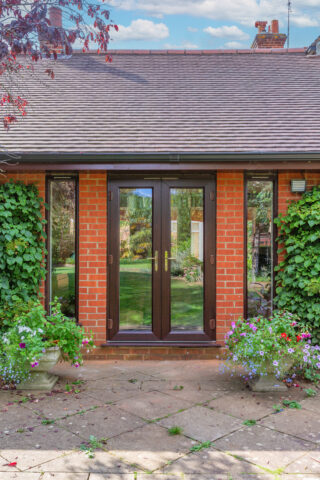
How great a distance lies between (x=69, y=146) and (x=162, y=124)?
4.74 feet

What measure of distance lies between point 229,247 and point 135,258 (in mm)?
1275

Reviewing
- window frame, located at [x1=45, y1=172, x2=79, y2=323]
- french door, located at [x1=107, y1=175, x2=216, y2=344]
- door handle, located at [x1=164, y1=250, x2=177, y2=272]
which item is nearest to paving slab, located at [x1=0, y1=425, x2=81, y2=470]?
french door, located at [x1=107, y1=175, x2=216, y2=344]

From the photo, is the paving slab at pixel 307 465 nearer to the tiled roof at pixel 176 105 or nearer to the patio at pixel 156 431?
the patio at pixel 156 431

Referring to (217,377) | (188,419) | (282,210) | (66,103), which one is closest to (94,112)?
(66,103)

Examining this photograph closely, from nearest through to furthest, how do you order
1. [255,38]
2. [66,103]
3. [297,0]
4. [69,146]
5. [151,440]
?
1. [151,440]
2. [69,146]
3. [66,103]
4. [255,38]
5. [297,0]

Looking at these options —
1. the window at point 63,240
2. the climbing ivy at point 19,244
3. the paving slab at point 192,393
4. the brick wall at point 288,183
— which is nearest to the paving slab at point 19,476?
the paving slab at point 192,393

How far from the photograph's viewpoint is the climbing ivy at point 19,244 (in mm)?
5363

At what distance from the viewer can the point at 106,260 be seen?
19.3ft

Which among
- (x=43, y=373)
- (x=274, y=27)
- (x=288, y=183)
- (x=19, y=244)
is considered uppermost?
(x=274, y=27)

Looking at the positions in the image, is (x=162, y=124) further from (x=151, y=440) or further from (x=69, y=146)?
(x=151, y=440)

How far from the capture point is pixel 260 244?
5.99 metres

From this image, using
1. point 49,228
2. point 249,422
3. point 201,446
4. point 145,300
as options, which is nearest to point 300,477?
point 201,446

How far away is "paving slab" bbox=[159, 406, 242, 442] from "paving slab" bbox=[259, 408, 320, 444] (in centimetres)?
31

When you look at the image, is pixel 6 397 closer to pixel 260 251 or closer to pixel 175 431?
pixel 175 431
